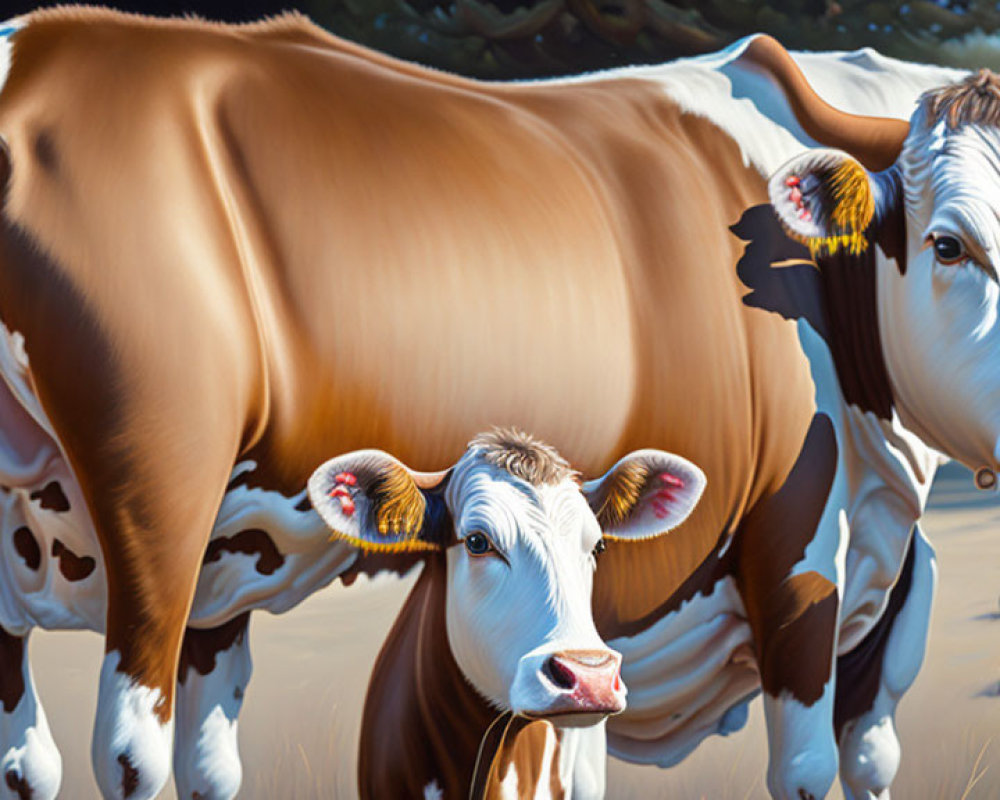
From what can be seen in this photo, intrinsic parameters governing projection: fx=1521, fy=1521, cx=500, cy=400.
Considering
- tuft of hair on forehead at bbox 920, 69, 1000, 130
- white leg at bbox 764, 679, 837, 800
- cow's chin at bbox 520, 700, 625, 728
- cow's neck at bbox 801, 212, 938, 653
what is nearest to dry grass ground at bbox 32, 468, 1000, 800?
white leg at bbox 764, 679, 837, 800

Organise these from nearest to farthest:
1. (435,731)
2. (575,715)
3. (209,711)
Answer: (575,715) < (435,731) < (209,711)

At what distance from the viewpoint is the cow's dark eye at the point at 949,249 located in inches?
104

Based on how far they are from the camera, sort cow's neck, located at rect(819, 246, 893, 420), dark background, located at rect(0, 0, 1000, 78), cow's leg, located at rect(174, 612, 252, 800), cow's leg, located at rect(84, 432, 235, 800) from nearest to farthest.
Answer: cow's leg, located at rect(84, 432, 235, 800), cow's leg, located at rect(174, 612, 252, 800), cow's neck, located at rect(819, 246, 893, 420), dark background, located at rect(0, 0, 1000, 78)

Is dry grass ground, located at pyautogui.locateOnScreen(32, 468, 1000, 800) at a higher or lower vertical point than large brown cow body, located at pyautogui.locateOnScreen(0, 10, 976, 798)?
lower

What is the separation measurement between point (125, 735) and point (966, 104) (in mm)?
1774

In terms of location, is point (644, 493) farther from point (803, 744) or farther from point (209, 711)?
point (209, 711)

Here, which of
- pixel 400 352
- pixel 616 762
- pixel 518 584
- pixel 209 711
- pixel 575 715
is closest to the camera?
pixel 575 715

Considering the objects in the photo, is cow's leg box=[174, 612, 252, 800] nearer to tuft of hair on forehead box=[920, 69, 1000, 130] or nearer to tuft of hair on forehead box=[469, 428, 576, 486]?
tuft of hair on forehead box=[469, 428, 576, 486]

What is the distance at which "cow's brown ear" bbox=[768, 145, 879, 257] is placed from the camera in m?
2.68

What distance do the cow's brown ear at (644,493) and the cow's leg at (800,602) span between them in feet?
1.55

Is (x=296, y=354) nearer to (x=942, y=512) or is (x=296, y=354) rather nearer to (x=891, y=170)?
(x=891, y=170)

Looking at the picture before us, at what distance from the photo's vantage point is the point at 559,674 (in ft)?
6.12

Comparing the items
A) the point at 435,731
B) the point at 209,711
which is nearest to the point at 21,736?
the point at 209,711

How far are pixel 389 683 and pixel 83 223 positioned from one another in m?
0.79
